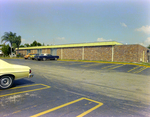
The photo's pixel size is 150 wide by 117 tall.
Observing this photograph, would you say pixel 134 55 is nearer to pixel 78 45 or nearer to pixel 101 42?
pixel 101 42

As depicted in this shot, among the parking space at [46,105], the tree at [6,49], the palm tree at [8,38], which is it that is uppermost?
the palm tree at [8,38]

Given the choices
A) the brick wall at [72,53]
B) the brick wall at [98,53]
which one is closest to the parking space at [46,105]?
the brick wall at [98,53]

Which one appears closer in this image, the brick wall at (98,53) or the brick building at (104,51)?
the brick building at (104,51)

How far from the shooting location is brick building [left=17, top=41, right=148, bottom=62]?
24266 mm

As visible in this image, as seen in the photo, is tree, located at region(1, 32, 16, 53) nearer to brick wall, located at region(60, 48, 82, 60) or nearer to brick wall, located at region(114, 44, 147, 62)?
Result: brick wall, located at region(60, 48, 82, 60)

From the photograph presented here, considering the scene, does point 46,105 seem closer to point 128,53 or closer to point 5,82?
point 5,82

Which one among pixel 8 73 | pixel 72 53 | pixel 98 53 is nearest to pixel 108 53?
pixel 98 53

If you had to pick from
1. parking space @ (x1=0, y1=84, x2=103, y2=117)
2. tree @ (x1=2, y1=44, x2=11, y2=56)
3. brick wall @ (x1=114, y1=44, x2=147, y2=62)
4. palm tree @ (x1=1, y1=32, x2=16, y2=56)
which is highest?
palm tree @ (x1=1, y1=32, x2=16, y2=56)

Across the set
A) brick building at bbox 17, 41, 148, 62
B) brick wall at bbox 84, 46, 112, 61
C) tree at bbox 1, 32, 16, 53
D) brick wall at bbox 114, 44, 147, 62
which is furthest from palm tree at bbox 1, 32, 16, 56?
brick wall at bbox 114, 44, 147, 62

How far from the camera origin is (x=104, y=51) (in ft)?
90.2

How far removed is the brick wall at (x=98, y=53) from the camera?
26.9 meters

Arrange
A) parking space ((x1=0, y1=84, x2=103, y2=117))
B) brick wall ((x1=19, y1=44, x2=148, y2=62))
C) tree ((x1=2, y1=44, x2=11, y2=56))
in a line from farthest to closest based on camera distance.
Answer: tree ((x1=2, y1=44, x2=11, y2=56)) < brick wall ((x1=19, y1=44, x2=148, y2=62)) < parking space ((x1=0, y1=84, x2=103, y2=117))

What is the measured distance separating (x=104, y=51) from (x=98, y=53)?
1588 mm

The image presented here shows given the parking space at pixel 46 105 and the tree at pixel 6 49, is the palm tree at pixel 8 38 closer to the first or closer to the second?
the tree at pixel 6 49
